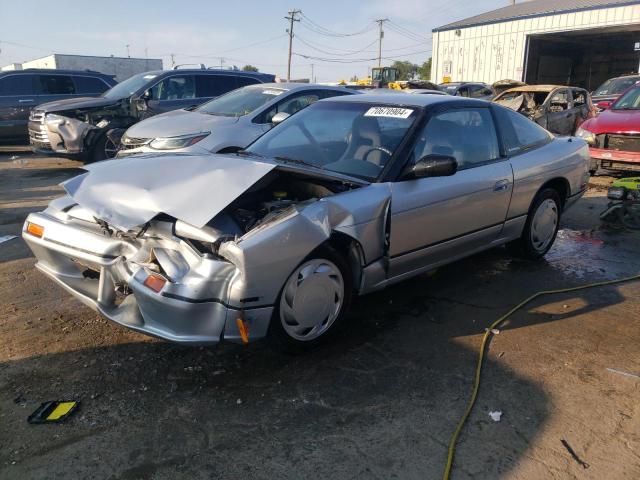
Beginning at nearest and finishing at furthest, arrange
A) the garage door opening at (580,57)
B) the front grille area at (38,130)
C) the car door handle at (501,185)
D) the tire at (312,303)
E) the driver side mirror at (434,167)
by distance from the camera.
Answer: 1. the tire at (312,303)
2. the driver side mirror at (434,167)
3. the car door handle at (501,185)
4. the front grille area at (38,130)
5. the garage door opening at (580,57)

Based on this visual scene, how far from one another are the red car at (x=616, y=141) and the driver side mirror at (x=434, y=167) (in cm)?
538

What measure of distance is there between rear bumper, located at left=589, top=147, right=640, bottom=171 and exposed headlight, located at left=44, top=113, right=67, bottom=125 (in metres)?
9.20

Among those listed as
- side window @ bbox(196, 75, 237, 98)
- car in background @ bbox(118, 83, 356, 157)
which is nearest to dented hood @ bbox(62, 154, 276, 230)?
Result: car in background @ bbox(118, 83, 356, 157)

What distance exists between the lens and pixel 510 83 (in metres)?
15.2

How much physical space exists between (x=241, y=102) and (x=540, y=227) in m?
4.84

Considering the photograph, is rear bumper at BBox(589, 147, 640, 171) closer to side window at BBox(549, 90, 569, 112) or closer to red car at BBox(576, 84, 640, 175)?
red car at BBox(576, 84, 640, 175)

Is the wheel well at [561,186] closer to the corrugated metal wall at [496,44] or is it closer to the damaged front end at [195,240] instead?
the damaged front end at [195,240]

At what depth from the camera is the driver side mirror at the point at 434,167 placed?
11.4 feet

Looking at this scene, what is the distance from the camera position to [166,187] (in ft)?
10.0

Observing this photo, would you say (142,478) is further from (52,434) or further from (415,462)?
(415,462)

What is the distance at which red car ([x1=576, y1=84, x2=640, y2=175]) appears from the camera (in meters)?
8.06

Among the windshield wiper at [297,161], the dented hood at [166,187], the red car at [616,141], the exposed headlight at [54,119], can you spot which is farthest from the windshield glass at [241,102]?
the red car at [616,141]

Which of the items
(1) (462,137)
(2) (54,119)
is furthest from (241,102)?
(1) (462,137)

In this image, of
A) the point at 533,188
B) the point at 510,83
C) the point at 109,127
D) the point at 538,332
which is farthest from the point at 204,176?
the point at 510,83
